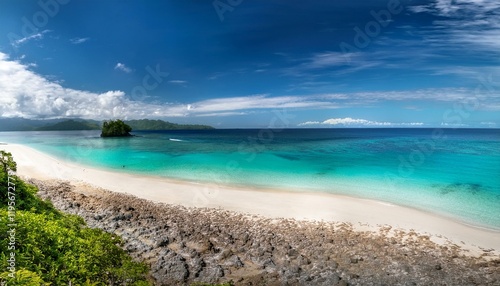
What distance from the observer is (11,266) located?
3.91m

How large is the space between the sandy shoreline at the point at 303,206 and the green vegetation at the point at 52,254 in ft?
38.5

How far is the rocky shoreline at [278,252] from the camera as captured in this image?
1001cm

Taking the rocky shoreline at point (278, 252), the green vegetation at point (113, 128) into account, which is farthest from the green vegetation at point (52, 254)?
the green vegetation at point (113, 128)

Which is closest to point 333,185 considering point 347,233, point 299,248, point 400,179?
point 400,179

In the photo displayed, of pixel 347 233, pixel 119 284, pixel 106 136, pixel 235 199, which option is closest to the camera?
pixel 119 284

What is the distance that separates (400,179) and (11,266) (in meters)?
33.1

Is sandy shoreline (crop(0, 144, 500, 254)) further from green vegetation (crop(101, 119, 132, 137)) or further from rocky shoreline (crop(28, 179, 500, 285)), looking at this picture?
green vegetation (crop(101, 119, 132, 137))

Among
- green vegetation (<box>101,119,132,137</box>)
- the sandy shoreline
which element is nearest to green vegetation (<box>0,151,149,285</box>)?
the sandy shoreline

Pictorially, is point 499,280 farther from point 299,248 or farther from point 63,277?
point 63,277

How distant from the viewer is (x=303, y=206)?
738 inches

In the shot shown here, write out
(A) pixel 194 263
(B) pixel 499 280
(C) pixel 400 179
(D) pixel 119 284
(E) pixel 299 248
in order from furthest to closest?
(C) pixel 400 179 < (E) pixel 299 248 < (A) pixel 194 263 < (B) pixel 499 280 < (D) pixel 119 284

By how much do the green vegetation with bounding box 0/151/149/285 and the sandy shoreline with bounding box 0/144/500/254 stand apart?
38.5 ft

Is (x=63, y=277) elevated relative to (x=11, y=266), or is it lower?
lower

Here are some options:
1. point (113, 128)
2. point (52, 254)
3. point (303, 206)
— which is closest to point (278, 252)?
point (303, 206)
